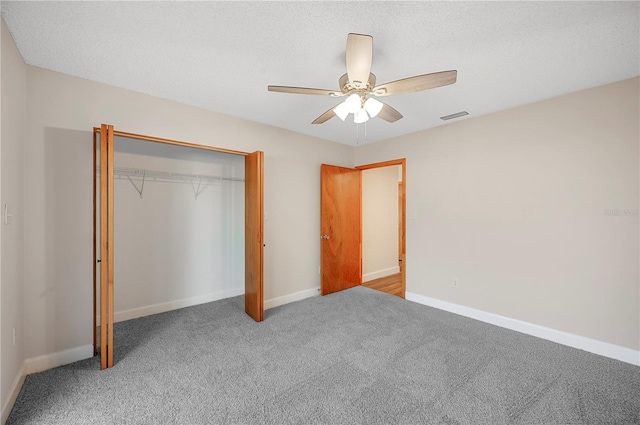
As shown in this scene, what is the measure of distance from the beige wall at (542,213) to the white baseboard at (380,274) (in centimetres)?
127

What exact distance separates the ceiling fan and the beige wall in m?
1.74

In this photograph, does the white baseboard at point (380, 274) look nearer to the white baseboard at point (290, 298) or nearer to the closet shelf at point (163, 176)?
the white baseboard at point (290, 298)

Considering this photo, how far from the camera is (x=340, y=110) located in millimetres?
1993

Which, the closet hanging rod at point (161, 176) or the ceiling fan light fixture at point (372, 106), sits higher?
the ceiling fan light fixture at point (372, 106)

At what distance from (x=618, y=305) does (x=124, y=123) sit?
483cm

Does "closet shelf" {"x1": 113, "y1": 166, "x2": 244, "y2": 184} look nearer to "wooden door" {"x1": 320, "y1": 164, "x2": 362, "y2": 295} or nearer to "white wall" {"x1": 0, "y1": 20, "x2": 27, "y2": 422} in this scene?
"white wall" {"x1": 0, "y1": 20, "x2": 27, "y2": 422}

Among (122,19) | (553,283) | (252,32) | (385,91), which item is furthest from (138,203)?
(553,283)

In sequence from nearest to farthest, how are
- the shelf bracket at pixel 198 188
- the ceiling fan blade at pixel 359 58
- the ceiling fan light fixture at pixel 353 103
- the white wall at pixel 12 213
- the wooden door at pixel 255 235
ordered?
the ceiling fan blade at pixel 359 58
the white wall at pixel 12 213
the ceiling fan light fixture at pixel 353 103
the wooden door at pixel 255 235
the shelf bracket at pixel 198 188

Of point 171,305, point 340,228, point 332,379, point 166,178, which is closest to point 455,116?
point 340,228

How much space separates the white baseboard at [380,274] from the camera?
4.91m

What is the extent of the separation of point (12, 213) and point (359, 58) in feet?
8.24

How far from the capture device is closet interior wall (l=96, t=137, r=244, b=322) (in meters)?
3.15

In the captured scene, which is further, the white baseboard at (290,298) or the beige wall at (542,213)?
the white baseboard at (290,298)

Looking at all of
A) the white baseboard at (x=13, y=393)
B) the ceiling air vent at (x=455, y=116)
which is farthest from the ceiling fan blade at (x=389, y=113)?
the white baseboard at (x=13, y=393)
